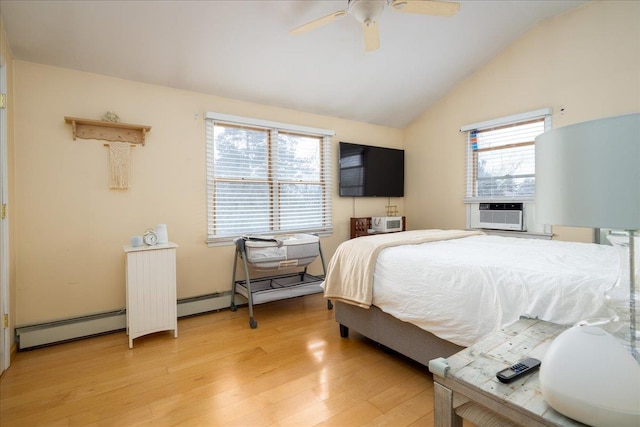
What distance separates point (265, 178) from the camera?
3.76 meters

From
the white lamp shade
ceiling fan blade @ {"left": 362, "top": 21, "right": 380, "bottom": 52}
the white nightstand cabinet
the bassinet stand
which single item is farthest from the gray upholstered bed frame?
ceiling fan blade @ {"left": 362, "top": 21, "right": 380, "bottom": 52}

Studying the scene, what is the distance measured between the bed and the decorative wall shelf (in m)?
2.25

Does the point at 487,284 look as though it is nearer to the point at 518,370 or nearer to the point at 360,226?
the point at 518,370

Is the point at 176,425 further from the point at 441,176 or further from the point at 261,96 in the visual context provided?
the point at 441,176

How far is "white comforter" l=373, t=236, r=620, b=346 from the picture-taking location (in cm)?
137

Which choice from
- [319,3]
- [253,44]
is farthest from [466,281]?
[253,44]

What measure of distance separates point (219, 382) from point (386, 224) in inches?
117

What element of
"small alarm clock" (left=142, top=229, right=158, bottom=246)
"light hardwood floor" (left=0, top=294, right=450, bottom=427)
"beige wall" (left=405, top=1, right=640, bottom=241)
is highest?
"beige wall" (left=405, top=1, right=640, bottom=241)

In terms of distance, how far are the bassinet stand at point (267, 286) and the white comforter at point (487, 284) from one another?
1.27 metres

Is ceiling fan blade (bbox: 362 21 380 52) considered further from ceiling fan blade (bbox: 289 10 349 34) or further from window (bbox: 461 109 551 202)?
window (bbox: 461 109 551 202)

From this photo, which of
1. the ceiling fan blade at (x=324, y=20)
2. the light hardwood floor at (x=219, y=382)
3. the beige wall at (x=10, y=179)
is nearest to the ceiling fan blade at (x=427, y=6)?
the ceiling fan blade at (x=324, y=20)

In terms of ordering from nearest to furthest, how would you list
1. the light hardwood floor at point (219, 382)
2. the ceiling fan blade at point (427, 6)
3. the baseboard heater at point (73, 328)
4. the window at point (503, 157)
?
the light hardwood floor at point (219, 382), the ceiling fan blade at point (427, 6), the baseboard heater at point (73, 328), the window at point (503, 157)

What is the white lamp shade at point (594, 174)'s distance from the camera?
657 mm

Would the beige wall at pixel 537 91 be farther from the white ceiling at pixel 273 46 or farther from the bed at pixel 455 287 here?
the bed at pixel 455 287
